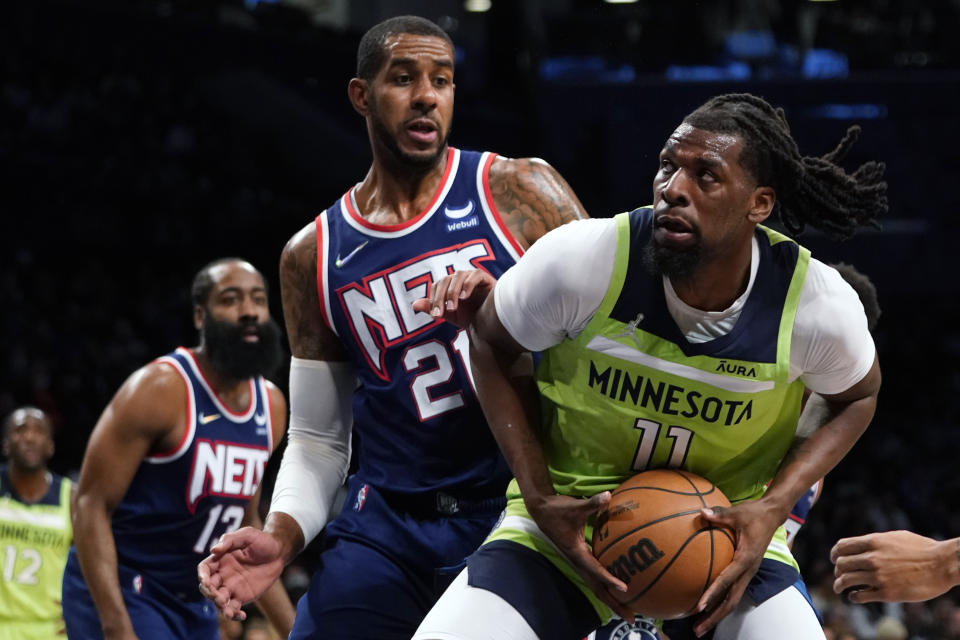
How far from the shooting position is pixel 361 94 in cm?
347

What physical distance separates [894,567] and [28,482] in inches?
215

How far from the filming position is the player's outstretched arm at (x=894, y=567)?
8.84 feet

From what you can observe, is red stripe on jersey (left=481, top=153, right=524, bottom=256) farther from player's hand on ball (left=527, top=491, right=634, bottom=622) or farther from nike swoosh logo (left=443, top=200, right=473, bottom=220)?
player's hand on ball (left=527, top=491, right=634, bottom=622)

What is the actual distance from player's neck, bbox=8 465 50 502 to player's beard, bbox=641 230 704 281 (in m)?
5.23

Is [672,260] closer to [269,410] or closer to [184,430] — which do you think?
[184,430]

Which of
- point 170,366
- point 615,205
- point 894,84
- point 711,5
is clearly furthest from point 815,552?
point 170,366

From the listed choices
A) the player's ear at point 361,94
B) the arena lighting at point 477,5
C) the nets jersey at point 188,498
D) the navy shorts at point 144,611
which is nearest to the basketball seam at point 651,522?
the player's ear at point 361,94

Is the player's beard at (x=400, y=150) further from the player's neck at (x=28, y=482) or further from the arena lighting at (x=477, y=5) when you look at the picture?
the arena lighting at (x=477, y=5)

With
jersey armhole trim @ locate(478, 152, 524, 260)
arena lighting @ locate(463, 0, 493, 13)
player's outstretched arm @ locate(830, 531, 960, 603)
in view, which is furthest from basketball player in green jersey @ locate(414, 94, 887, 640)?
arena lighting @ locate(463, 0, 493, 13)

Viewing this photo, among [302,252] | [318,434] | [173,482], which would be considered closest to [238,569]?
[318,434]

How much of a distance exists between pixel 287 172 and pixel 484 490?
1247 centimetres

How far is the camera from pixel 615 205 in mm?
14109

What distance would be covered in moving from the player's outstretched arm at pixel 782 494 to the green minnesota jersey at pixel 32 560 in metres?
4.66

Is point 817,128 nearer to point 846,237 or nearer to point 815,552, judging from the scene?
point 815,552
